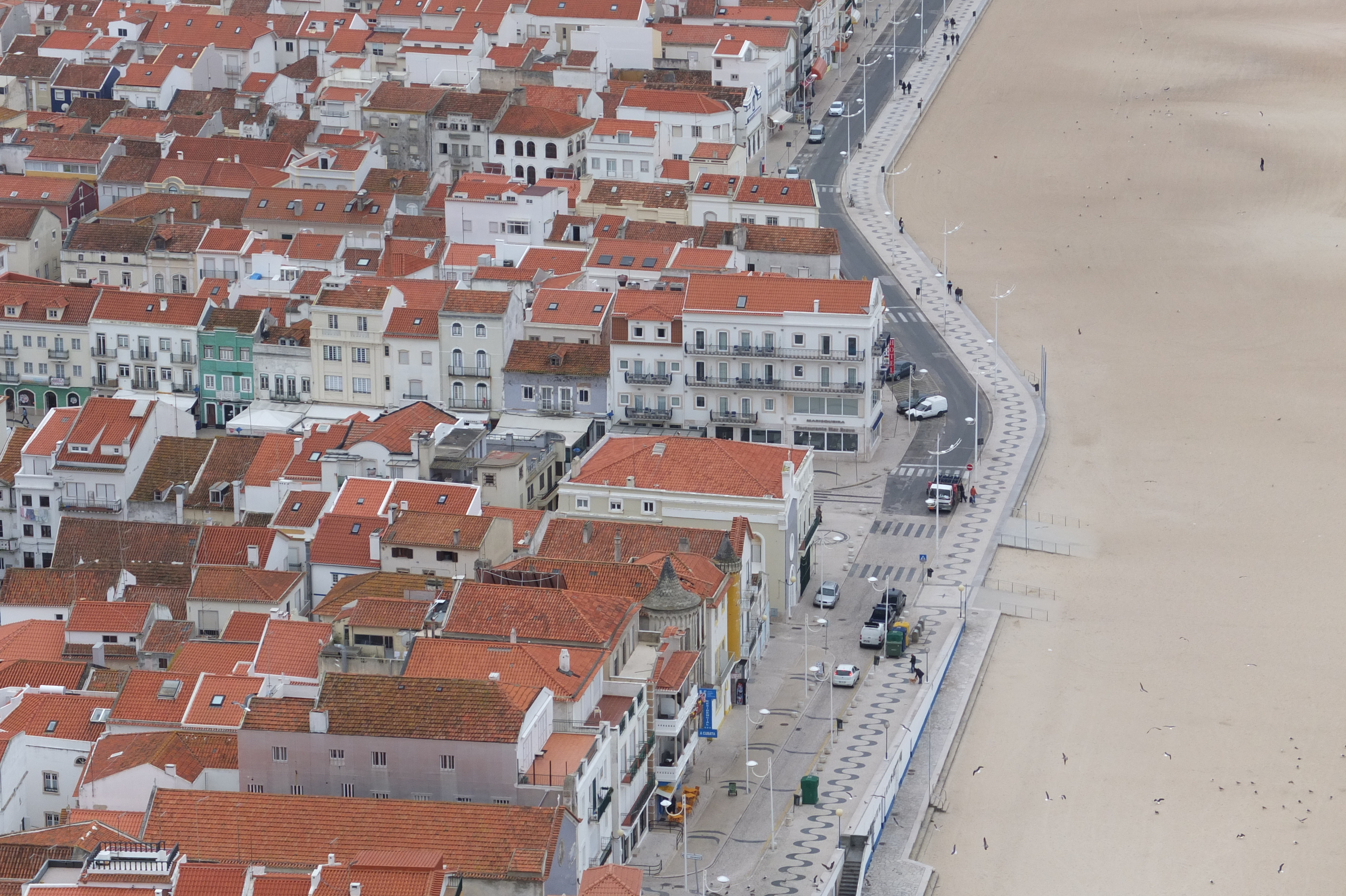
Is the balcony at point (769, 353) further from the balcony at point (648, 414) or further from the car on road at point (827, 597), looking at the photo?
the car on road at point (827, 597)

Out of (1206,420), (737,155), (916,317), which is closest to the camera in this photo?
(1206,420)

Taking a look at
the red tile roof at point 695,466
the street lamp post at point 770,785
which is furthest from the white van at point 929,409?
the street lamp post at point 770,785

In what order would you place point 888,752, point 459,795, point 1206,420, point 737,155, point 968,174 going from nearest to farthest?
point 459,795, point 888,752, point 1206,420, point 737,155, point 968,174

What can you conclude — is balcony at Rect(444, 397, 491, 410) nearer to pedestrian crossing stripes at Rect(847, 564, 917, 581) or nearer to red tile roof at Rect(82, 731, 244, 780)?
pedestrian crossing stripes at Rect(847, 564, 917, 581)

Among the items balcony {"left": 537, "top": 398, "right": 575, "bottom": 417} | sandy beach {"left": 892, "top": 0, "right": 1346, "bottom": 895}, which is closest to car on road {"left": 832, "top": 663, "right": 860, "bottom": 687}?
sandy beach {"left": 892, "top": 0, "right": 1346, "bottom": 895}

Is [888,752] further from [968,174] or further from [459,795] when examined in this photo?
[968,174]

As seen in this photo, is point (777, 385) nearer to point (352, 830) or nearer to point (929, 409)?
point (929, 409)

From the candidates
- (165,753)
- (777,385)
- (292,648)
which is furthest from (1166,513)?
(165,753)

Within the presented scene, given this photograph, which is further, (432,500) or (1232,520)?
(1232,520)

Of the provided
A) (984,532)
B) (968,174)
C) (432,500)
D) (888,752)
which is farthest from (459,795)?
(968,174)
